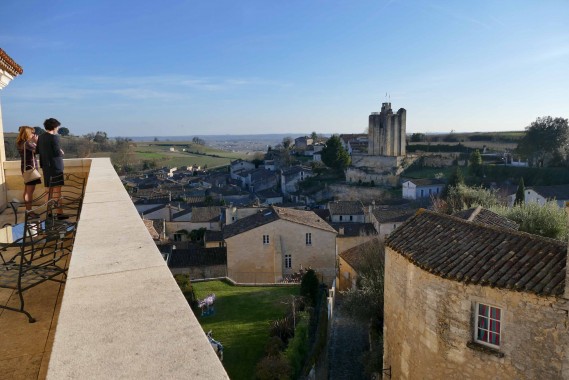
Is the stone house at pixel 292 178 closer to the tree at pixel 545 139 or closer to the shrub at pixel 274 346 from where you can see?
the tree at pixel 545 139

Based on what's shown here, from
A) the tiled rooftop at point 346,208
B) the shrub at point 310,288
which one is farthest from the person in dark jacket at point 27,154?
the tiled rooftop at point 346,208

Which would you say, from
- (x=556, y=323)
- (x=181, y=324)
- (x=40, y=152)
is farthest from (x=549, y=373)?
(x=40, y=152)

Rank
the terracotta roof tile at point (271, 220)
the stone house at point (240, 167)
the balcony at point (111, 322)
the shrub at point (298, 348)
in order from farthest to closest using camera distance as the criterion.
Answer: the stone house at point (240, 167)
the terracotta roof tile at point (271, 220)
the shrub at point (298, 348)
the balcony at point (111, 322)

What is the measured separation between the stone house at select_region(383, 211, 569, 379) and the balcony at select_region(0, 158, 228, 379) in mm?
8055

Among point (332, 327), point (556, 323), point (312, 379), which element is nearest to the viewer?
point (556, 323)

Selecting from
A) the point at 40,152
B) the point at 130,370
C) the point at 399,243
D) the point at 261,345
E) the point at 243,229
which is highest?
the point at 40,152

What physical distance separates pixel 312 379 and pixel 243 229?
15.0m

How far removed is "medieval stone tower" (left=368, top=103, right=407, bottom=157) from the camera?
73.1 m

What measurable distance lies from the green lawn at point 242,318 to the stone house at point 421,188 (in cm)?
3636

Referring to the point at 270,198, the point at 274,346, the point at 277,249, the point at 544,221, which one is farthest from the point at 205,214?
the point at 544,221

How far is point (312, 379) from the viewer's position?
46.2 feet

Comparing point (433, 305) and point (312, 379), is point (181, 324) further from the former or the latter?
point (312, 379)

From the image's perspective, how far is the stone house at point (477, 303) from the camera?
27.7ft

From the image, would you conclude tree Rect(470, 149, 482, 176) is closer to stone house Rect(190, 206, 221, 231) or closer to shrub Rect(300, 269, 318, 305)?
stone house Rect(190, 206, 221, 231)
